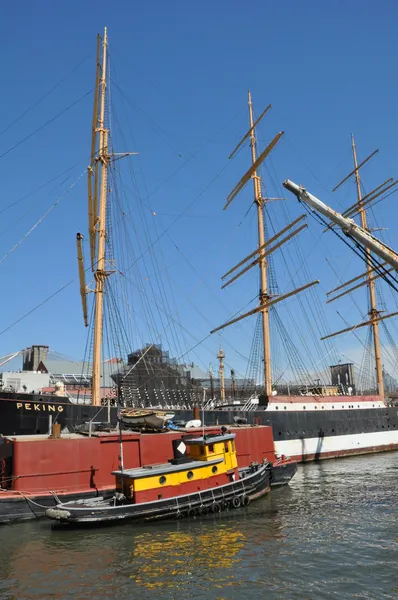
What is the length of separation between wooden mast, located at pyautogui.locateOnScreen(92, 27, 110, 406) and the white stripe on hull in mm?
15701

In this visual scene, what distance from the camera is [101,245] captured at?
36.1 metres

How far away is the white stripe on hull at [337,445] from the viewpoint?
37812mm

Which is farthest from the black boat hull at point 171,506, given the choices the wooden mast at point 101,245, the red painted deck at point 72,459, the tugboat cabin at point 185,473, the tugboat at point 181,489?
the wooden mast at point 101,245

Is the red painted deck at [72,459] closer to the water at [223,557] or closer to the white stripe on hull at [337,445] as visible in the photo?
the water at [223,557]

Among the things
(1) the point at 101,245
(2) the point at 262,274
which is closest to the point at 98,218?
(1) the point at 101,245

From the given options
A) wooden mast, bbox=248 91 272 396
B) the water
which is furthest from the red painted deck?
wooden mast, bbox=248 91 272 396

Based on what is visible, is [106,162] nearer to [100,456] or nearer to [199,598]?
[100,456]

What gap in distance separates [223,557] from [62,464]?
32.1 feet

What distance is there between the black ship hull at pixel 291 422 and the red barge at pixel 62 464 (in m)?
3.83

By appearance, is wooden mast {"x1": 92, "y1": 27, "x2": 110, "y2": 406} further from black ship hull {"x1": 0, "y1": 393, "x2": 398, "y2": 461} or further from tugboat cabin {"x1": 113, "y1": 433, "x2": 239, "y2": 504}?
tugboat cabin {"x1": 113, "y1": 433, "x2": 239, "y2": 504}

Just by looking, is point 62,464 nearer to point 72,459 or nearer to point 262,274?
point 72,459

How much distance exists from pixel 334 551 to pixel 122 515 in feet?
25.9

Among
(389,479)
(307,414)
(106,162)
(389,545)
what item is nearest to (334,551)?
(389,545)

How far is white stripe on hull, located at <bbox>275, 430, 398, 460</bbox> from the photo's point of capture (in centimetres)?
3781
